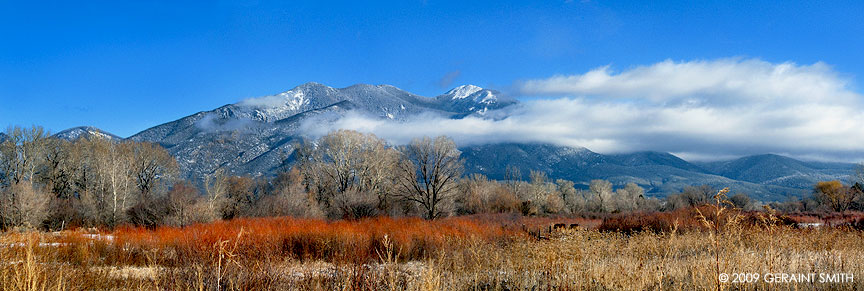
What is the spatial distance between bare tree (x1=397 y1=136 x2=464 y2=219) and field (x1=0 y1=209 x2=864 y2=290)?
24070 mm

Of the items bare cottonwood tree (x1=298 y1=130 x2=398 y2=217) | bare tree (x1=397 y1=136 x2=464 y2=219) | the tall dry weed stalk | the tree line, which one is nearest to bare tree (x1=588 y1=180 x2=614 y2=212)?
the tree line

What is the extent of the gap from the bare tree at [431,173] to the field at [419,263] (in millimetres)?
24070

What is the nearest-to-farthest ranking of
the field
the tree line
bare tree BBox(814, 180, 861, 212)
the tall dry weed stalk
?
the tall dry weed stalk → the field → the tree line → bare tree BBox(814, 180, 861, 212)

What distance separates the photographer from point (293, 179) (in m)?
65.9

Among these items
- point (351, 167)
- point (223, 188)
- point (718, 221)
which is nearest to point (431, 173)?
point (351, 167)

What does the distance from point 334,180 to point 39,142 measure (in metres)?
30.1

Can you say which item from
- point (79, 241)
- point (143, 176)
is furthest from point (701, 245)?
point (143, 176)

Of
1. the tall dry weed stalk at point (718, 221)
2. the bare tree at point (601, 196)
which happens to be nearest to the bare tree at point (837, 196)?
the bare tree at point (601, 196)

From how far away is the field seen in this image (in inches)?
262

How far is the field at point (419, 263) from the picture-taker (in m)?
6.65

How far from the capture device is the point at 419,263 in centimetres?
1286

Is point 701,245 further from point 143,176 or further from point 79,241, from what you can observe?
point 143,176

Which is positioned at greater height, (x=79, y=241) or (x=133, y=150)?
(x=133, y=150)

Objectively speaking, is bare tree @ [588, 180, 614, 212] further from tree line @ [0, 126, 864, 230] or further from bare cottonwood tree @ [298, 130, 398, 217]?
bare cottonwood tree @ [298, 130, 398, 217]
